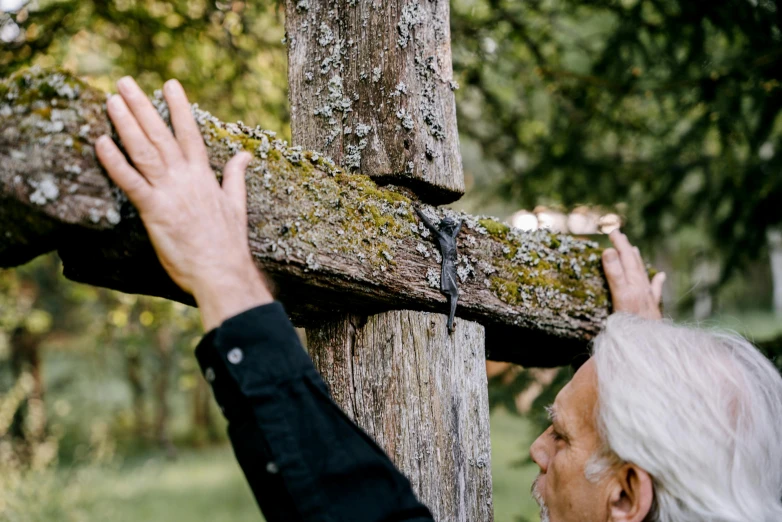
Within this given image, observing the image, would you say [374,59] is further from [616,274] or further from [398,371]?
[616,274]

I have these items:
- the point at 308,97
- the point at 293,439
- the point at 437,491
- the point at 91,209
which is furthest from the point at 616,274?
the point at 91,209

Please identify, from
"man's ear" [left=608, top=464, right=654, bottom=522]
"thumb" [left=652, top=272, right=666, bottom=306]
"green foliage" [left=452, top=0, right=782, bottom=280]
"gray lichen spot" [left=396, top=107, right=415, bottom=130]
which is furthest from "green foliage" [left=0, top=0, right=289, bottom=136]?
"man's ear" [left=608, top=464, right=654, bottom=522]

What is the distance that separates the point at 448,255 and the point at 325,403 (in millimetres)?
617

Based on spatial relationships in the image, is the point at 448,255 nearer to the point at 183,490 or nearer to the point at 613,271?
the point at 613,271

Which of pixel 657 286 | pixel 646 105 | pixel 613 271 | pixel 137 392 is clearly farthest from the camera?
pixel 137 392

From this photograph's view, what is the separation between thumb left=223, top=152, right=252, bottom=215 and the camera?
1.27 metres

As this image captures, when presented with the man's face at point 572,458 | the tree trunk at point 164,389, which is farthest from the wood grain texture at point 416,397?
the tree trunk at point 164,389

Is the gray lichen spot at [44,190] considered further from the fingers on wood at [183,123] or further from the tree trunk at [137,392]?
the tree trunk at [137,392]

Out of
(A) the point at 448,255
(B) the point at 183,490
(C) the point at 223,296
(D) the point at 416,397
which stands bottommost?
(B) the point at 183,490

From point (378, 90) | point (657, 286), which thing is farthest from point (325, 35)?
point (657, 286)

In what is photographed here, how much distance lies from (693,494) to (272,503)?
989 mm

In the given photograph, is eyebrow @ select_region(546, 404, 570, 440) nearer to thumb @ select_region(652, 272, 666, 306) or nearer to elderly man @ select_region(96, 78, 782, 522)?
elderly man @ select_region(96, 78, 782, 522)

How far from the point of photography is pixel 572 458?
167cm

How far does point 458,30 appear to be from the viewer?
407cm
